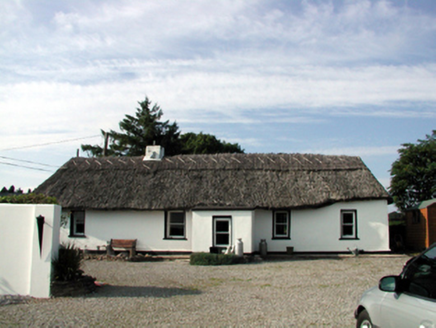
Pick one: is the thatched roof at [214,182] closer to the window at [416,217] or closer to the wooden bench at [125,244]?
the wooden bench at [125,244]

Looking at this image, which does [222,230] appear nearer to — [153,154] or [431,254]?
[153,154]

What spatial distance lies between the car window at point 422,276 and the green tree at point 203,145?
4113 centimetres

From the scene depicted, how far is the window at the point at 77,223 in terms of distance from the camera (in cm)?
2261

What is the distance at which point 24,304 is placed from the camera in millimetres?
9523

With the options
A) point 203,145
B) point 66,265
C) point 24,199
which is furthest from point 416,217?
point 203,145

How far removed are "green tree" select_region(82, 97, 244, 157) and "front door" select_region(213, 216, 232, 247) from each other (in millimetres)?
24736

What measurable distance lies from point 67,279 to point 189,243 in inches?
447

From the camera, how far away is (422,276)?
16.7 ft

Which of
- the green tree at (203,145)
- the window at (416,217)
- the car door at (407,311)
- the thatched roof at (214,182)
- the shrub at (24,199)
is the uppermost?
the green tree at (203,145)

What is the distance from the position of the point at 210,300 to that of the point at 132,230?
1243cm

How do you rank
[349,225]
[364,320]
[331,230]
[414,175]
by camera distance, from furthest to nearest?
[414,175] → [349,225] → [331,230] → [364,320]

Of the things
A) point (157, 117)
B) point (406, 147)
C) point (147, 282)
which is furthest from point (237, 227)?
point (157, 117)

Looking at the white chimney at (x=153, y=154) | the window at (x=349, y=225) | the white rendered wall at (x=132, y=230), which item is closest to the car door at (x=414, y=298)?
the window at (x=349, y=225)

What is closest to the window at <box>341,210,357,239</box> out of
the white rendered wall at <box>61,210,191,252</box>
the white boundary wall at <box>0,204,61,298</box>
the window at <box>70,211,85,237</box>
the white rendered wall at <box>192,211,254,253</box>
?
the white rendered wall at <box>192,211,254,253</box>
